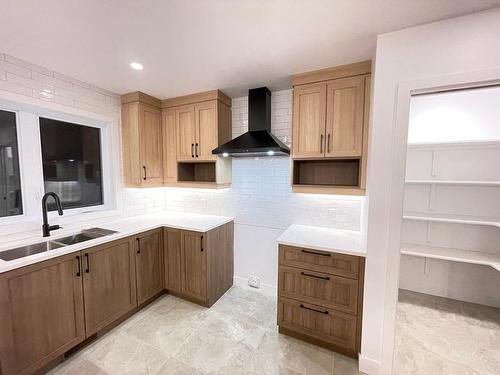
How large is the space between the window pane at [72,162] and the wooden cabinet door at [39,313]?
3.03 ft

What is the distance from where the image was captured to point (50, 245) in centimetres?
191

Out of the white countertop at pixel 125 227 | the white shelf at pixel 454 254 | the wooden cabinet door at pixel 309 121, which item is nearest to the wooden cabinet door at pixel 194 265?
the white countertop at pixel 125 227

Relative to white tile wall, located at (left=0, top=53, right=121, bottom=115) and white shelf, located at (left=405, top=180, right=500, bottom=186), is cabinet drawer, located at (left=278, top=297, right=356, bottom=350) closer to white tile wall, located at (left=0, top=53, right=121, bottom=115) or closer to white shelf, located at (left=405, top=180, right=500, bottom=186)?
white shelf, located at (left=405, top=180, right=500, bottom=186)

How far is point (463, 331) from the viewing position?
6.82 feet

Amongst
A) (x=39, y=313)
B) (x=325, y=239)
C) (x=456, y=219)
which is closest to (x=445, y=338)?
(x=456, y=219)

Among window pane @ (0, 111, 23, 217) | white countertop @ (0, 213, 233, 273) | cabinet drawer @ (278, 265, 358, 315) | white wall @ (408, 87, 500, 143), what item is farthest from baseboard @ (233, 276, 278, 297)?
white wall @ (408, 87, 500, 143)

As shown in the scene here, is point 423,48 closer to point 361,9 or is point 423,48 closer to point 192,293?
point 361,9

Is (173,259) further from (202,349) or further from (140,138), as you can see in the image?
(140,138)

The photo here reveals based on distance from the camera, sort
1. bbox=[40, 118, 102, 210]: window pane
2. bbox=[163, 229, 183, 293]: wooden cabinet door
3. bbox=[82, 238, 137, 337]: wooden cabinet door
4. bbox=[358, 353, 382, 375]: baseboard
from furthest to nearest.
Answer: bbox=[163, 229, 183, 293]: wooden cabinet door
bbox=[40, 118, 102, 210]: window pane
bbox=[82, 238, 137, 337]: wooden cabinet door
bbox=[358, 353, 382, 375]: baseboard

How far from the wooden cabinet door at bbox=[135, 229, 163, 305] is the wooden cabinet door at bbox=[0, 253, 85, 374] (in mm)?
567

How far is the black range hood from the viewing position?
2176mm

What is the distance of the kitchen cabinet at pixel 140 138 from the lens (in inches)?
102

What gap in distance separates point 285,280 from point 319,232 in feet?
2.03

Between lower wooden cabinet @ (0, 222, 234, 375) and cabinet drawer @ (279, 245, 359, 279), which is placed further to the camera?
cabinet drawer @ (279, 245, 359, 279)
